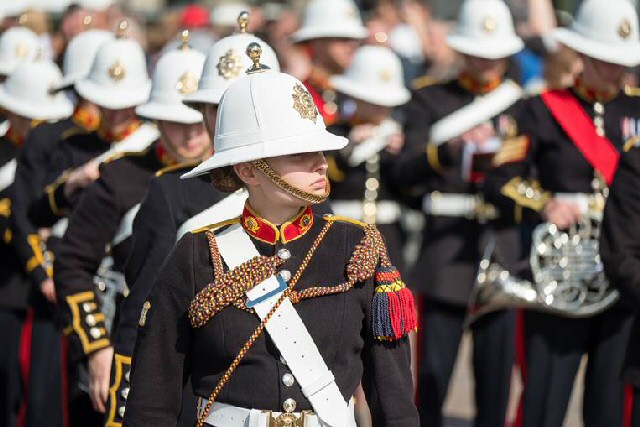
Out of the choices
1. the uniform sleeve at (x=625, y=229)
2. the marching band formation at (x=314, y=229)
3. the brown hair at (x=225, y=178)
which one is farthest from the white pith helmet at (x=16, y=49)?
the brown hair at (x=225, y=178)

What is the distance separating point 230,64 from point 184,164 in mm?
415

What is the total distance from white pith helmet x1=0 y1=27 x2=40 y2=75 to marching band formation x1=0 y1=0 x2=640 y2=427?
16mm

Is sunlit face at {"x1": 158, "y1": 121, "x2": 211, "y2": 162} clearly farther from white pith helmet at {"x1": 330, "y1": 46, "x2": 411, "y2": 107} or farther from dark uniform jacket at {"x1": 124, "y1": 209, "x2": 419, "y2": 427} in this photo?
white pith helmet at {"x1": 330, "y1": 46, "x2": 411, "y2": 107}

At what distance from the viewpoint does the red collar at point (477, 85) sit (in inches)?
349

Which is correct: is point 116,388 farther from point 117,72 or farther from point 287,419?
point 117,72

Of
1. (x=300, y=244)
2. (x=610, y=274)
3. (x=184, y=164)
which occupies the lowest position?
(x=610, y=274)

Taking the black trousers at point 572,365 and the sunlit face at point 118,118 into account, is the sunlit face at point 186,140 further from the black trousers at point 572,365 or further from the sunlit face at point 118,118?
the black trousers at point 572,365

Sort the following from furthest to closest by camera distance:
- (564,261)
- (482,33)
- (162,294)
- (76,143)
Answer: (482,33), (76,143), (564,261), (162,294)

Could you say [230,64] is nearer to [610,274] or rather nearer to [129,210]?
[129,210]

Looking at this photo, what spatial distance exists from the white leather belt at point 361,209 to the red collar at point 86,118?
141 cm

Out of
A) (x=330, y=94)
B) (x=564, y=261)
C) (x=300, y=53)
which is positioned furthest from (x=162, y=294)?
(x=300, y=53)

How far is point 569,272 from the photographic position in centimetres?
746

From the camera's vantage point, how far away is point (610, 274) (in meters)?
6.57

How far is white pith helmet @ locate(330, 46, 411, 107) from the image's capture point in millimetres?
9258
